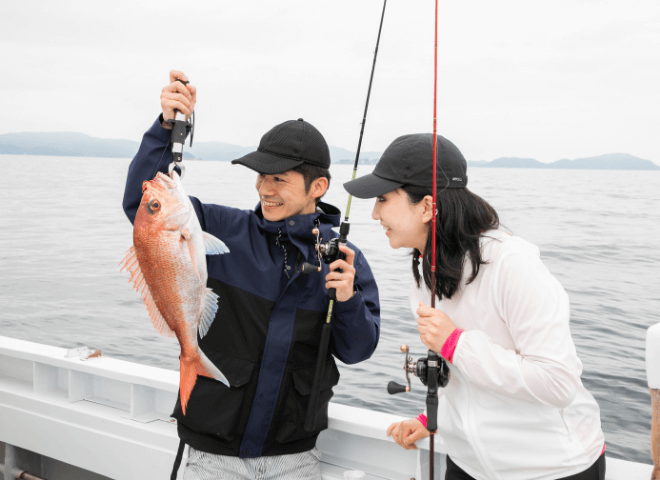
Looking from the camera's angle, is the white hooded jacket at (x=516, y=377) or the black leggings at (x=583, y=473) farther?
the black leggings at (x=583, y=473)

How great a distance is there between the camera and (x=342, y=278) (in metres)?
2.12

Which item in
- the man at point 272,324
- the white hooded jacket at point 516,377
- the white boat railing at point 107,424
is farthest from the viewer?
the white boat railing at point 107,424

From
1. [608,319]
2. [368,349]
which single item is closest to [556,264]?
[608,319]

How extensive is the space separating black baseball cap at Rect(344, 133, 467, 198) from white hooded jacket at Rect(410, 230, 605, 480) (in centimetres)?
24

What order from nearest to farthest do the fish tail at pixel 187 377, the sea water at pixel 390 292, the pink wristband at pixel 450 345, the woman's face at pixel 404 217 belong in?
the pink wristband at pixel 450 345 → the fish tail at pixel 187 377 → the woman's face at pixel 404 217 → the sea water at pixel 390 292

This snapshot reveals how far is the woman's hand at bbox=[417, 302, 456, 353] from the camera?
5.89 feet

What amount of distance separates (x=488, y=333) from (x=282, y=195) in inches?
39.5

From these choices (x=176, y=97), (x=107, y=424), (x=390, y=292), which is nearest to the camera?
(x=176, y=97)

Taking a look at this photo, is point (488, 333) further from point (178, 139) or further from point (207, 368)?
point (178, 139)

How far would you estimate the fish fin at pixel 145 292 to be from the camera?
189cm

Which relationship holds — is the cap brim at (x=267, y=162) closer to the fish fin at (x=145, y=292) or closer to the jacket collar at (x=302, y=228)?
the jacket collar at (x=302, y=228)

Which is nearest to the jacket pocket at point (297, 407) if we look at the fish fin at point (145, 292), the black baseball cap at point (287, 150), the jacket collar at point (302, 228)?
the jacket collar at point (302, 228)

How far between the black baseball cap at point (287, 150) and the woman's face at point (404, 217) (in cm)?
44

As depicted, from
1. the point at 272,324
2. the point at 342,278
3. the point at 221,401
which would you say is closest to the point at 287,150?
the point at 342,278
